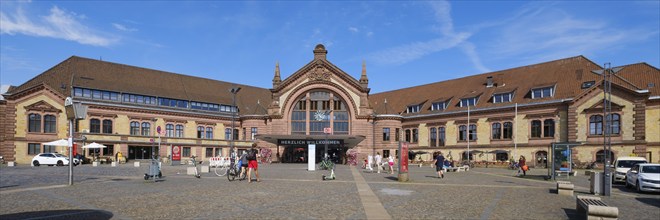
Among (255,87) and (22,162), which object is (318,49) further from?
(22,162)

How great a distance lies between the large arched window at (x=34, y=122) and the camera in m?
51.1

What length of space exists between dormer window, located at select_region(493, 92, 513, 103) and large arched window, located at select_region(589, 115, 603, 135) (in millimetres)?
9418

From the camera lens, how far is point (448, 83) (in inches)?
2623

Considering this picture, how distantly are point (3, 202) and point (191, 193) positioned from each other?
540 cm

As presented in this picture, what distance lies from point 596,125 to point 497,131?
34.9 feet

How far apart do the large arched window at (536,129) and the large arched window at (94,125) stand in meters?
48.3

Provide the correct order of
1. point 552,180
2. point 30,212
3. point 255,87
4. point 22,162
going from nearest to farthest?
point 30,212, point 552,180, point 22,162, point 255,87

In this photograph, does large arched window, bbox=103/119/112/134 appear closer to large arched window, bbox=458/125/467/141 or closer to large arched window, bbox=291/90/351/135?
large arched window, bbox=291/90/351/135

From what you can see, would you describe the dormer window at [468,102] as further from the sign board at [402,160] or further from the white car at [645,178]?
the white car at [645,178]

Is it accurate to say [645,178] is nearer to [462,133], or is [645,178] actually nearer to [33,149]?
[462,133]

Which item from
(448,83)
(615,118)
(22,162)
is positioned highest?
(448,83)

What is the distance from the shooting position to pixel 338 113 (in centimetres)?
6112

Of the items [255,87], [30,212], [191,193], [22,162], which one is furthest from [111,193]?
[255,87]

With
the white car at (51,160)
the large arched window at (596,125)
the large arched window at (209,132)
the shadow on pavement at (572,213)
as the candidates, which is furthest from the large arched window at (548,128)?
the white car at (51,160)
